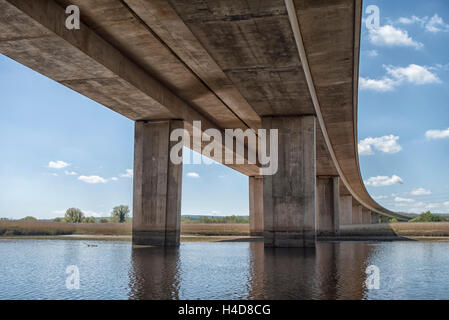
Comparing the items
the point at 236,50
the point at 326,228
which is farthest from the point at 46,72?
the point at 326,228

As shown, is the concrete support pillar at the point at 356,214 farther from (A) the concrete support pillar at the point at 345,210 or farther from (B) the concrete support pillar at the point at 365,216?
(A) the concrete support pillar at the point at 345,210

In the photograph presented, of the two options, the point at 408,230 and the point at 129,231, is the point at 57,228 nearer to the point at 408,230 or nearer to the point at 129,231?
the point at 129,231

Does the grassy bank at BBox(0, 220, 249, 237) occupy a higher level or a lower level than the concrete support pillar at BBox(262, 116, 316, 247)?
lower

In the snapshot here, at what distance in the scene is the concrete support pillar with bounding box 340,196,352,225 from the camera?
2527 inches

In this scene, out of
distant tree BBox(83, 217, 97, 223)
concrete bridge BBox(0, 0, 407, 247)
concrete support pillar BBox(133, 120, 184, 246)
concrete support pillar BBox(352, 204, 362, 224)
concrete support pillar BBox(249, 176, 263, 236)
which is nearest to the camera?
concrete bridge BBox(0, 0, 407, 247)

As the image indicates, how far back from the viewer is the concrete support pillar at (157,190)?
23.7 metres

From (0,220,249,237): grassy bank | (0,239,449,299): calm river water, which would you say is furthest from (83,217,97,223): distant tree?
(0,239,449,299): calm river water

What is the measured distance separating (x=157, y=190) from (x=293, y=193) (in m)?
6.96

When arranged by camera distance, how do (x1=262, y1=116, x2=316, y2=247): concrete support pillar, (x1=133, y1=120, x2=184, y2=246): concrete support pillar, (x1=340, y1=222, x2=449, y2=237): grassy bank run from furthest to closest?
1. (x1=340, y1=222, x2=449, y2=237): grassy bank
2. (x1=133, y1=120, x2=184, y2=246): concrete support pillar
3. (x1=262, y1=116, x2=316, y2=247): concrete support pillar

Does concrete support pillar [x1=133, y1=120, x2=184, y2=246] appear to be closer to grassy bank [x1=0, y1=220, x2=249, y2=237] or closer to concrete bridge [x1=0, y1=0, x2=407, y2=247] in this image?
concrete bridge [x1=0, y1=0, x2=407, y2=247]

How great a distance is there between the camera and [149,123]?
81.0 feet

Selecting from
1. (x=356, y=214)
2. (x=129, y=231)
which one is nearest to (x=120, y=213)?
(x=356, y=214)

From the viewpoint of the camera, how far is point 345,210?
65875 mm

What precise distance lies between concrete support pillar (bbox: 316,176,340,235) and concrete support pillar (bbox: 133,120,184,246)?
2440 centimetres
